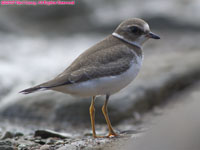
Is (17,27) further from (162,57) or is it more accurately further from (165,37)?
(162,57)

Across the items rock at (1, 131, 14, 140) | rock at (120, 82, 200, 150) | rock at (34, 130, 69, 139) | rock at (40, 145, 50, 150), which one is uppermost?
rock at (1, 131, 14, 140)

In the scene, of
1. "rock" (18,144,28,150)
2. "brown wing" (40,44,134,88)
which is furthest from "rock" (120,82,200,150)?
→ "rock" (18,144,28,150)

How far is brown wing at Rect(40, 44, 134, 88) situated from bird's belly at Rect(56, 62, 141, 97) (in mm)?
63

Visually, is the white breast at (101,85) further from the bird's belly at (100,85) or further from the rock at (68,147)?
the rock at (68,147)

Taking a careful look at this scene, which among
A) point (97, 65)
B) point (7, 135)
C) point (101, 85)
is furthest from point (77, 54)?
point (101, 85)

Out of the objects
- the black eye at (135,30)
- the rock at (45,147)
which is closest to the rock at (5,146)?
the rock at (45,147)

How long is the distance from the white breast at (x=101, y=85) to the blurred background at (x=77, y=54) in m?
1.60

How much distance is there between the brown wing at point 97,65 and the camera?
5.91 meters

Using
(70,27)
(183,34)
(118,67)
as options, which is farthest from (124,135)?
(70,27)

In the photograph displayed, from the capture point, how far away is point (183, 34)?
15.7 metres

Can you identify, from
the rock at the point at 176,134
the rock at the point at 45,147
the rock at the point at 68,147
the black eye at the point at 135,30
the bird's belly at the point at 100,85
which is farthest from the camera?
the black eye at the point at 135,30

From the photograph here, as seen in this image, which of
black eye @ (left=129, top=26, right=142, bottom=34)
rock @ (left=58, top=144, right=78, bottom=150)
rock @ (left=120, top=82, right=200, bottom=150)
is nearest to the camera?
rock @ (left=120, top=82, right=200, bottom=150)

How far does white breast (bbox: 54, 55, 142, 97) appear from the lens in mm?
5875

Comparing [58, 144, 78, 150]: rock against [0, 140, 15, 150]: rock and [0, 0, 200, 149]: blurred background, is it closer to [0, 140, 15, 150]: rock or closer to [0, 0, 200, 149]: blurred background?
[0, 140, 15, 150]: rock
